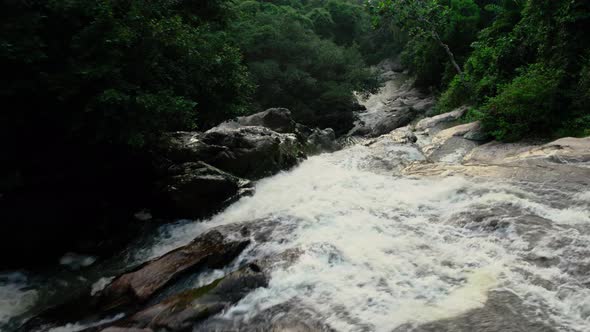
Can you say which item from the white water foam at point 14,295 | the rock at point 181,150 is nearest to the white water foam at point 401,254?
the rock at point 181,150

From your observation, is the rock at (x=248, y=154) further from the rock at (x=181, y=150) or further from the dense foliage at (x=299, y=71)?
the dense foliage at (x=299, y=71)

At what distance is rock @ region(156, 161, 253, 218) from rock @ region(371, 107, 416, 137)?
14.8 meters

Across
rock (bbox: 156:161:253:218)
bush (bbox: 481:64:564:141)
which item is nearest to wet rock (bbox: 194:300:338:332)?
rock (bbox: 156:161:253:218)

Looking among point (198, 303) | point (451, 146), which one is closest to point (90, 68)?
point (198, 303)

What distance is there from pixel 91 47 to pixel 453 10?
25.4 metres

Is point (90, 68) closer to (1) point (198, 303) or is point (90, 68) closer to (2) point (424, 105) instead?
(1) point (198, 303)

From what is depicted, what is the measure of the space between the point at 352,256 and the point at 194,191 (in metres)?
4.89

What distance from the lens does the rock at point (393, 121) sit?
73.9 feet

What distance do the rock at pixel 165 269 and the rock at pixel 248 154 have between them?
4.01 metres

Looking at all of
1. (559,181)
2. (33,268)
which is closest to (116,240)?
(33,268)

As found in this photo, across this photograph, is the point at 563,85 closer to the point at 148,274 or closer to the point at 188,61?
the point at 188,61

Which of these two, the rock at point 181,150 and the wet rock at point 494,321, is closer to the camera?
the wet rock at point 494,321

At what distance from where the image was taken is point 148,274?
19.9 ft

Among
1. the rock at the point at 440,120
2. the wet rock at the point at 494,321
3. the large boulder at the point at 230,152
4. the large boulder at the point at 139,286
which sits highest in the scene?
the large boulder at the point at 230,152
